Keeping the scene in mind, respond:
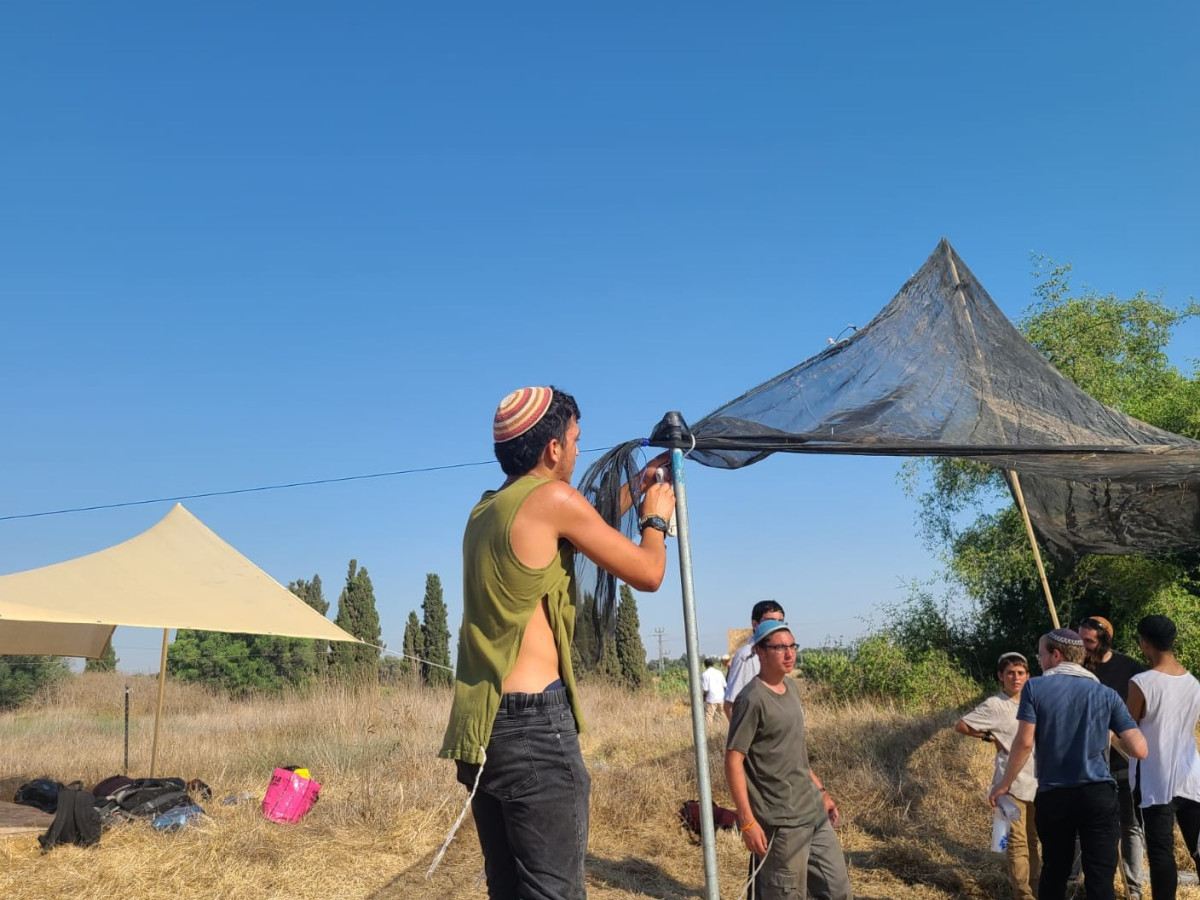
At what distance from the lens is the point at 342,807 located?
7.35 metres

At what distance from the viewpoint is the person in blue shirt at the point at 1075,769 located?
370cm

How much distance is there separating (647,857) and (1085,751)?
3.67 metres

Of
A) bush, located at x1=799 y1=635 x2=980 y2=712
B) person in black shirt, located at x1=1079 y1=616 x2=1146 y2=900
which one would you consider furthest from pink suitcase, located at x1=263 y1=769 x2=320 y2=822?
bush, located at x1=799 y1=635 x2=980 y2=712

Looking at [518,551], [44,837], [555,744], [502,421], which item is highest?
[502,421]

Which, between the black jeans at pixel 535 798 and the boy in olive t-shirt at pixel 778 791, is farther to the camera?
the boy in olive t-shirt at pixel 778 791

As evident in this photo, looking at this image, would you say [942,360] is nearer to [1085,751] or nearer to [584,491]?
[1085,751]

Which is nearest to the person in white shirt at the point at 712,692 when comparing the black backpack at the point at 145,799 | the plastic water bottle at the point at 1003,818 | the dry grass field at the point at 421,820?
the dry grass field at the point at 421,820

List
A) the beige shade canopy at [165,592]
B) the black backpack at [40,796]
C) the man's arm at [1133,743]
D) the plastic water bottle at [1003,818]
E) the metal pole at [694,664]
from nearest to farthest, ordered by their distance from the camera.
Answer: the metal pole at [694,664] < the man's arm at [1133,743] < the plastic water bottle at [1003,818] < the beige shade canopy at [165,592] < the black backpack at [40,796]

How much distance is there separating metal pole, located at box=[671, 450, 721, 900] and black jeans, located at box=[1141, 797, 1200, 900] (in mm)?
2471

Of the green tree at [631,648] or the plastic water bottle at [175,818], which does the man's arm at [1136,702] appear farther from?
the green tree at [631,648]

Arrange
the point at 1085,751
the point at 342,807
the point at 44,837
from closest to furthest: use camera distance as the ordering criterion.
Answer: the point at 1085,751 → the point at 44,837 → the point at 342,807

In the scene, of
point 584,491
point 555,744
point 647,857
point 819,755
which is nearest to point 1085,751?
point 584,491

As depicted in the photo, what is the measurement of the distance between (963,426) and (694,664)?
229 centimetres

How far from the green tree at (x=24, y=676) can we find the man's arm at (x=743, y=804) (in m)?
25.6
